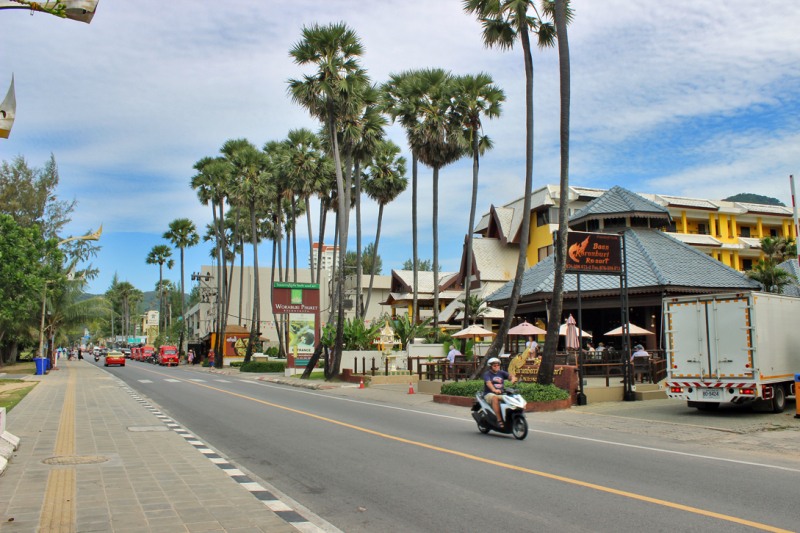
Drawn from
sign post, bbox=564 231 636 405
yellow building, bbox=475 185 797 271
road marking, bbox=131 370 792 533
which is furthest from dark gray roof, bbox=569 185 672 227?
road marking, bbox=131 370 792 533

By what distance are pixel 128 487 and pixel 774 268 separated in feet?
124

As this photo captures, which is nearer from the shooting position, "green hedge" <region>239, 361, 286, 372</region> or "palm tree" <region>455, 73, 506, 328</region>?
"palm tree" <region>455, 73, 506, 328</region>

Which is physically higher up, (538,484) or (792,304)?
(792,304)

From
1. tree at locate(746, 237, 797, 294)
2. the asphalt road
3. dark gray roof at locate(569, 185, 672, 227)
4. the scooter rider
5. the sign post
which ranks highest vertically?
dark gray roof at locate(569, 185, 672, 227)

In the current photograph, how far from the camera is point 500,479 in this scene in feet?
26.3

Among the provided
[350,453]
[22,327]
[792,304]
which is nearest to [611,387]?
[792,304]

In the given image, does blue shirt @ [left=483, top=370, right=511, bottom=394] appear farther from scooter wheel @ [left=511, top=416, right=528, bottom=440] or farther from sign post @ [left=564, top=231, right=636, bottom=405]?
sign post @ [left=564, top=231, right=636, bottom=405]

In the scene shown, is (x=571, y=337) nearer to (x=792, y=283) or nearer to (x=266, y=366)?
(x=792, y=283)

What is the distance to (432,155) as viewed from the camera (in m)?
32.8

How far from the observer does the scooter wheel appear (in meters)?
11.6

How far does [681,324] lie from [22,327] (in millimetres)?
47901

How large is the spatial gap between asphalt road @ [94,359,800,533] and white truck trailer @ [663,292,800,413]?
3973mm

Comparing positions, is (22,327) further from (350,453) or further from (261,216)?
(350,453)

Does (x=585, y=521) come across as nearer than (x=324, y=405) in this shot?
Yes
